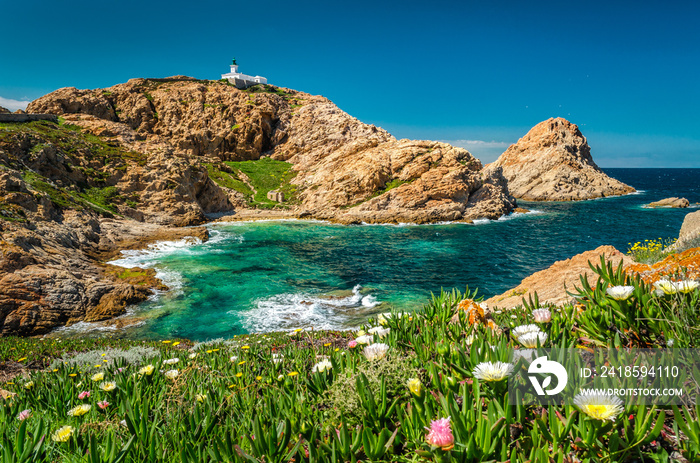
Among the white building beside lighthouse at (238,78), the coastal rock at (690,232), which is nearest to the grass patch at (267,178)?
the white building beside lighthouse at (238,78)

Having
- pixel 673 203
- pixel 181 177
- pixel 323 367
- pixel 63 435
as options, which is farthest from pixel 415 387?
pixel 673 203

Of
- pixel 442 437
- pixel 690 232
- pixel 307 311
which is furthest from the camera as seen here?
pixel 307 311

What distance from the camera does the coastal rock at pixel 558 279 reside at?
7481 millimetres

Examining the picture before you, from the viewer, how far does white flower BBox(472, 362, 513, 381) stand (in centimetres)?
180

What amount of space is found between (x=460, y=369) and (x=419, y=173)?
49196mm

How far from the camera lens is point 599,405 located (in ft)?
4.99

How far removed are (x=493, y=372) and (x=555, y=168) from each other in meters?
90.8

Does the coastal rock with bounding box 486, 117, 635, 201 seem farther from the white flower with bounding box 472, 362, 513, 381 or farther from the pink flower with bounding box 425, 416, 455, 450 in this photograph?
the pink flower with bounding box 425, 416, 455, 450

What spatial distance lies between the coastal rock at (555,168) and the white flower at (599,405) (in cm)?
7544

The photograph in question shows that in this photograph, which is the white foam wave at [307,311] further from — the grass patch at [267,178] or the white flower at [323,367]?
the grass patch at [267,178]

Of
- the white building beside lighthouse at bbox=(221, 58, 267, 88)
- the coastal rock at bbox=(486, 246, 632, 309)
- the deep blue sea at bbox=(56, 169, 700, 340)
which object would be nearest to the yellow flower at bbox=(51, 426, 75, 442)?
the coastal rock at bbox=(486, 246, 632, 309)

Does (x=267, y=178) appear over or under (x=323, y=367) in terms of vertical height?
over

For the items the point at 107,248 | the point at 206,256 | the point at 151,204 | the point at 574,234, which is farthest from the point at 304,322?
the point at 574,234

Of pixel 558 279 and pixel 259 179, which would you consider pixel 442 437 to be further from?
pixel 259 179
